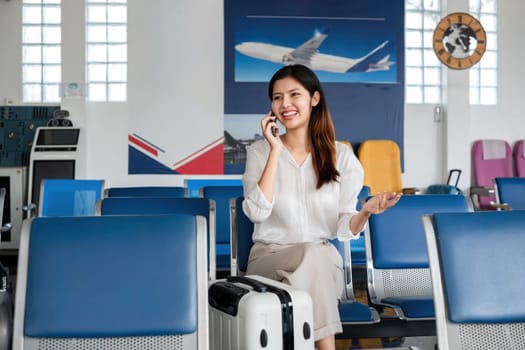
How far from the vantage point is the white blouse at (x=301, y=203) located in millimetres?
2469

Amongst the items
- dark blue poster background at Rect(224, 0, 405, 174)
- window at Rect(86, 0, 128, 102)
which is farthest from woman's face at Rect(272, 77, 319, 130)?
window at Rect(86, 0, 128, 102)

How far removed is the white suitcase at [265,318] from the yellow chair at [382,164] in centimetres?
607

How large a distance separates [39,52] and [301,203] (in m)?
6.27

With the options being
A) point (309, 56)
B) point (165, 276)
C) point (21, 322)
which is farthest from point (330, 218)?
point (309, 56)

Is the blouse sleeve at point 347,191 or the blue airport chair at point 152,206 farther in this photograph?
the blue airport chair at point 152,206

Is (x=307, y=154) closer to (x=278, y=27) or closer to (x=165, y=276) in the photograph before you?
(x=165, y=276)

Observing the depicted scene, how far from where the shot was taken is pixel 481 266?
1.53 metres

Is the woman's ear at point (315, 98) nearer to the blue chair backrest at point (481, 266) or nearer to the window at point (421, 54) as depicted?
the blue chair backrest at point (481, 266)

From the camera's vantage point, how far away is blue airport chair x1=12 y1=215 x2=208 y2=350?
1.43m

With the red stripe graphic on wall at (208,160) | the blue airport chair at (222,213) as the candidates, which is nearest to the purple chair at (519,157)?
the red stripe graphic on wall at (208,160)

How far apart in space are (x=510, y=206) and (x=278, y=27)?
4.75 m

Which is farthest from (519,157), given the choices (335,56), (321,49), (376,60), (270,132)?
(270,132)

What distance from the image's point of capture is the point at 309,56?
791 cm

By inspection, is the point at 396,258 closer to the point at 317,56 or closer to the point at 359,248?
the point at 359,248
